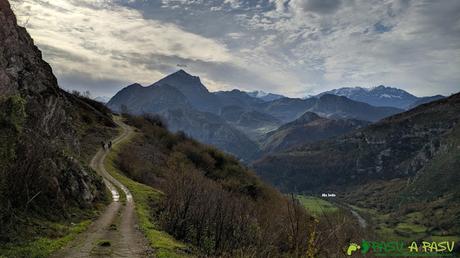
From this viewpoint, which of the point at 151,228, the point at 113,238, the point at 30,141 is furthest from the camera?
the point at 151,228

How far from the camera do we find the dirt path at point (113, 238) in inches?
940

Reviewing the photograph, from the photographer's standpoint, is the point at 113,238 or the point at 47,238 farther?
the point at 113,238

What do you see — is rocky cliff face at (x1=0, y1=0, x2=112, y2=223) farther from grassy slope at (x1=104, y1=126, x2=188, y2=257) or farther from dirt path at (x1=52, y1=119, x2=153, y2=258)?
grassy slope at (x1=104, y1=126, x2=188, y2=257)

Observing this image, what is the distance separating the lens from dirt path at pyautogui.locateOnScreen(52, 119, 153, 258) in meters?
23.9

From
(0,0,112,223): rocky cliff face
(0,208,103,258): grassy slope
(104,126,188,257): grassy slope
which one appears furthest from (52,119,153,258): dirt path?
(0,0,112,223): rocky cliff face

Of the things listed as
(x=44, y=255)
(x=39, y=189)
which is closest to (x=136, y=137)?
(x=39, y=189)

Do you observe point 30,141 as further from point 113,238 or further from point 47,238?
point 113,238

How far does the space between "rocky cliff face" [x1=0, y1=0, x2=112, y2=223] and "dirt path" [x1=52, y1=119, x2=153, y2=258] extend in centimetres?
298

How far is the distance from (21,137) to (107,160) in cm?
5233

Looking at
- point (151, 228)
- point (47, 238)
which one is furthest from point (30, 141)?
point (151, 228)

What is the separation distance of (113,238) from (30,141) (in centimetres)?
870

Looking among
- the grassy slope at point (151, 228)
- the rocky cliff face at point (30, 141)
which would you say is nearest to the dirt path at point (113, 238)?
the grassy slope at point (151, 228)

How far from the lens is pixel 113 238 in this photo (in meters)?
28.5

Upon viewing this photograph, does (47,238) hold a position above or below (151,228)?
above
